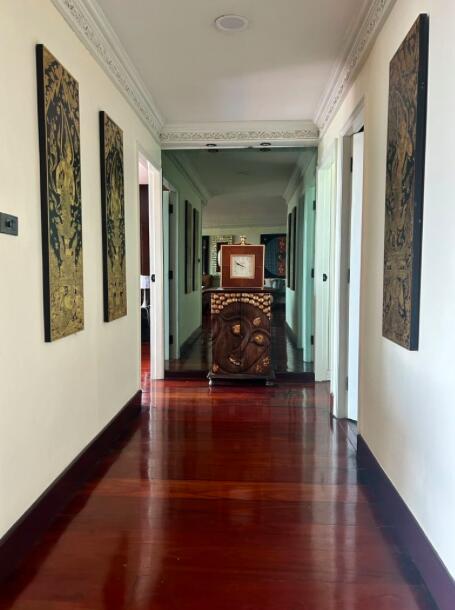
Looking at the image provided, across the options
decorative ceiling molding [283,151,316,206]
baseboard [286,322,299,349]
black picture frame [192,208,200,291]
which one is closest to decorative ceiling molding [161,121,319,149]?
decorative ceiling molding [283,151,316,206]

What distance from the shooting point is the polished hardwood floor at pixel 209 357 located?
180 inches

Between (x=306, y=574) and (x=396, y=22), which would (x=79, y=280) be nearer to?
(x=306, y=574)

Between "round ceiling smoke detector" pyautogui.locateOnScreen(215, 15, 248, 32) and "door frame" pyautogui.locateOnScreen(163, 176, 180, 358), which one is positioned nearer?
"round ceiling smoke detector" pyautogui.locateOnScreen(215, 15, 248, 32)

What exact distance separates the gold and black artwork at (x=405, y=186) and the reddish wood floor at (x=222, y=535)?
0.86 metres

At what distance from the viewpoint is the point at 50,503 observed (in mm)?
1938

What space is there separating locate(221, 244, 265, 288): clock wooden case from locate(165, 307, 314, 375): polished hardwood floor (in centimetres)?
98

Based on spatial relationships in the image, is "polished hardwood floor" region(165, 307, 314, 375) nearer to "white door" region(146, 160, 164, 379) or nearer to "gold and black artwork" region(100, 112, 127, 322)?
"white door" region(146, 160, 164, 379)

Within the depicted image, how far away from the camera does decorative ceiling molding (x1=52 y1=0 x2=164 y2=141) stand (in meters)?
2.15

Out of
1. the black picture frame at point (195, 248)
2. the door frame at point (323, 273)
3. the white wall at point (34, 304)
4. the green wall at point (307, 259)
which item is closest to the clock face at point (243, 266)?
the door frame at point (323, 273)

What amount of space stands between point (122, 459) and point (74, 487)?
0.42 meters

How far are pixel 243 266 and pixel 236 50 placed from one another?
6.28ft

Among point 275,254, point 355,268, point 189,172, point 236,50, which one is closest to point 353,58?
point 236,50

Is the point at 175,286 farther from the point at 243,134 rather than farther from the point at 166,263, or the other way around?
the point at 243,134

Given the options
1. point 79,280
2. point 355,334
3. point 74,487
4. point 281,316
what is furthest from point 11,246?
point 281,316
